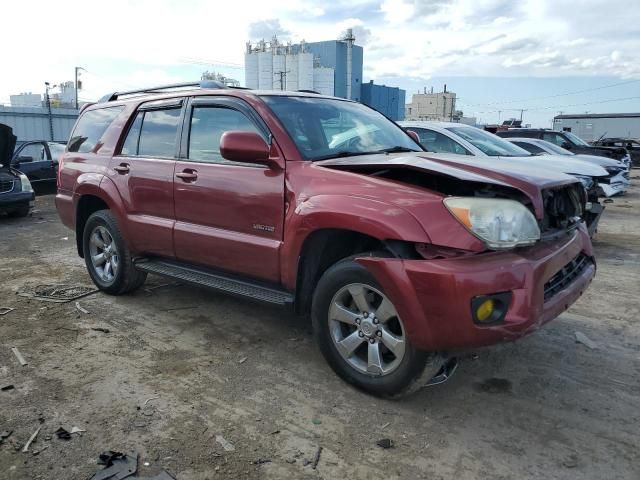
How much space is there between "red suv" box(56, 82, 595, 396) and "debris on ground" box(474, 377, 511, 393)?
34cm

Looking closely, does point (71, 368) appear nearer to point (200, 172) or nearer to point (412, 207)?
point (200, 172)

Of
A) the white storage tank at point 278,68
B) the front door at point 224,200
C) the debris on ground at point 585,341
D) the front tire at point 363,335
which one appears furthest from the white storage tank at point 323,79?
the front tire at point 363,335

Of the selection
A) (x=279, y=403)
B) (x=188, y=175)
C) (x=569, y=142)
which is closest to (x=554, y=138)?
(x=569, y=142)

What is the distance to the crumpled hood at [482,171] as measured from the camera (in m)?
2.89

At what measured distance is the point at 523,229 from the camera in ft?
9.25

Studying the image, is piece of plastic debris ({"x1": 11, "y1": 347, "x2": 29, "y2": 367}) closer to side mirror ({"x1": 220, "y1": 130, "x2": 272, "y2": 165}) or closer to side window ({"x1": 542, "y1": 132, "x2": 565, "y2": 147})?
side mirror ({"x1": 220, "y1": 130, "x2": 272, "y2": 165})

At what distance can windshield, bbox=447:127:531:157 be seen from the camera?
7.96 m

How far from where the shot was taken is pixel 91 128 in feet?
17.8

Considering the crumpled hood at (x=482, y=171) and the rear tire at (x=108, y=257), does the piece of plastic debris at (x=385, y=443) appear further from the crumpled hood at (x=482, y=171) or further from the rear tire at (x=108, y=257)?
the rear tire at (x=108, y=257)

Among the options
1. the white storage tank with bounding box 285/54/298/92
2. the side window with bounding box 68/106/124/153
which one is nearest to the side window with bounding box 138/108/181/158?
the side window with bounding box 68/106/124/153

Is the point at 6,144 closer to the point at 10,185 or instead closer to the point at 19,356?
the point at 10,185

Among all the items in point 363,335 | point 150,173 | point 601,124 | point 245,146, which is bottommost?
point 363,335

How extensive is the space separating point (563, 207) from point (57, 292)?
4662 mm

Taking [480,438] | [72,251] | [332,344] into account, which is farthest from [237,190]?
[72,251]
